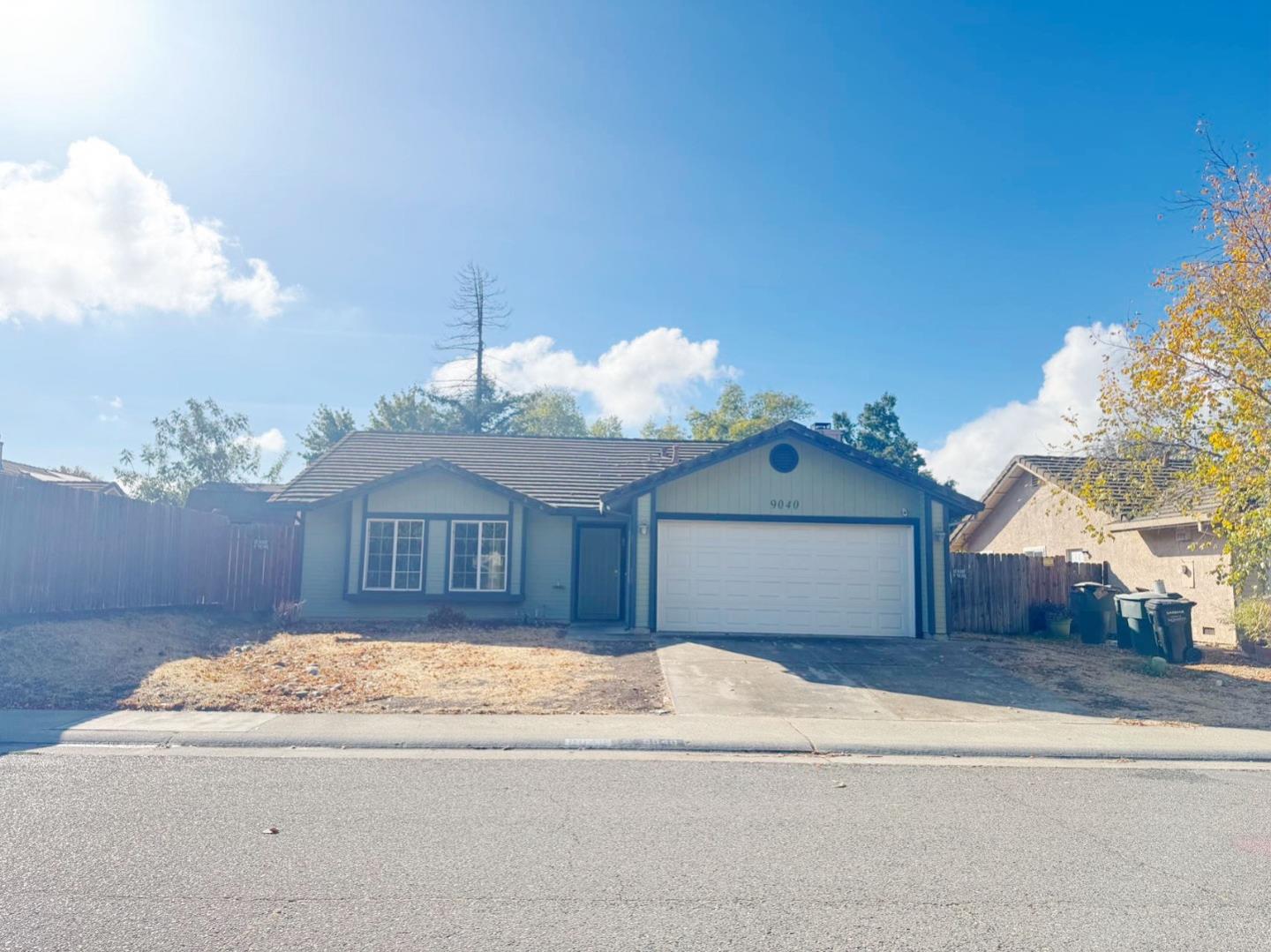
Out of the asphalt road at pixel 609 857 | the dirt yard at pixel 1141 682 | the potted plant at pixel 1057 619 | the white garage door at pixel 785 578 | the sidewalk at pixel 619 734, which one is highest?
the white garage door at pixel 785 578

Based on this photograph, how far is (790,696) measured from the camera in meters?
10.6

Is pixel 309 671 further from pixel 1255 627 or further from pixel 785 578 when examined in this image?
pixel 1255 627

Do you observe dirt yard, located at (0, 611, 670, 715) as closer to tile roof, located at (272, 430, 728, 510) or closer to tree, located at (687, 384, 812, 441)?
tile roof, located at (272, 430, 728, 510)

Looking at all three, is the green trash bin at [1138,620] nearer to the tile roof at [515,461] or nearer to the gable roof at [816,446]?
the gable roof at [816,446]

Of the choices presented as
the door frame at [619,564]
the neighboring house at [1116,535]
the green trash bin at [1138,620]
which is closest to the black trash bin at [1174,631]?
the green trash bin at [1138,620]

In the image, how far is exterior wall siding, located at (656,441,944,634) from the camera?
1608 cm

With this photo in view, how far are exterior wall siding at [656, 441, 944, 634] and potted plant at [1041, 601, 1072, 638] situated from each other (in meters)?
3.56

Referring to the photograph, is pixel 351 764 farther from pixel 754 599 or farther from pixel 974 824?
pixel 754 599

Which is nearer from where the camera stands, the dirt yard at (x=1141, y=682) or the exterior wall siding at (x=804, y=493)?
the dirt yard at (x=1141, y=682)

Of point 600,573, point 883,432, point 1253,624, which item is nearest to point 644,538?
point 600,573

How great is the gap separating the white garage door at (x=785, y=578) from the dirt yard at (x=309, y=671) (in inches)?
75.5

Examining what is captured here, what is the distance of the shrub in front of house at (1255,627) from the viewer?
48.0ft

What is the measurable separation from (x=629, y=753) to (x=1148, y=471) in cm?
1254

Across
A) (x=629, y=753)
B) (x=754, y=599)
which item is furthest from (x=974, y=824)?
(x=754, y=599)
